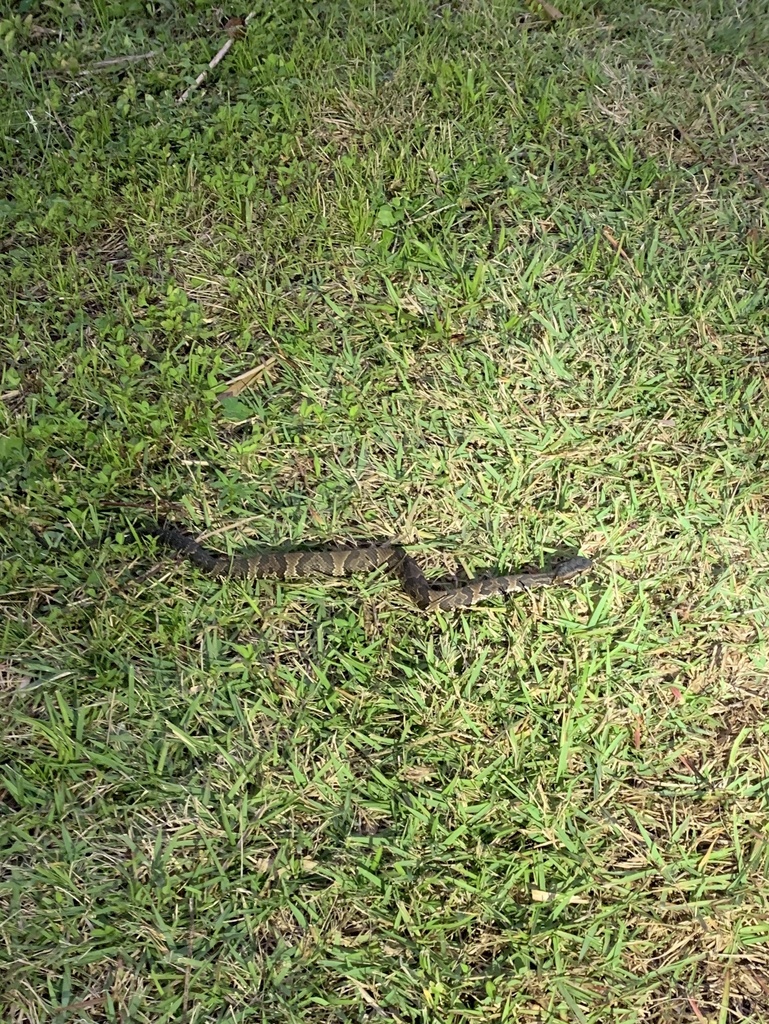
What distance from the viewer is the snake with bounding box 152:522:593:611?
9.52 ft

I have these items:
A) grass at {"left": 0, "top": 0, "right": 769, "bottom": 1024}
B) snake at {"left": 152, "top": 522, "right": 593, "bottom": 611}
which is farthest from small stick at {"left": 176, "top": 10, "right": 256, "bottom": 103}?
snake at {"left": 152, "top": 522, "right": 593, "bottom": 611}

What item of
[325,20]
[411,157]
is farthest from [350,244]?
[325,20]

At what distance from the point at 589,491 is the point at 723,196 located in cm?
170

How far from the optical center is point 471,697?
272 centimetres

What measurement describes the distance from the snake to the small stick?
7.52ft

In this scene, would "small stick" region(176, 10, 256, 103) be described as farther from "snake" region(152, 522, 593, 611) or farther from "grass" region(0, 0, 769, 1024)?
"snake" region(152, 522, 593, 611)

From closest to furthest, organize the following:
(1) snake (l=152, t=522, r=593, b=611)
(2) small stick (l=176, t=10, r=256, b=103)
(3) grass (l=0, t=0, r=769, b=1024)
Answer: (3) grass (l=0, t=0, r=769, b=1024) < (1) snake (l=152, t=522, r=593, b=611) < (2) small stick (l=176, t=10, r=256, b=103)

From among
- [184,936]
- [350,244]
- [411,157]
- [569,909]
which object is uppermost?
[411,157]

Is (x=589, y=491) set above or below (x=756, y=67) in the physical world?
below

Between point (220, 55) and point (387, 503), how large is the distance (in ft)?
8.31

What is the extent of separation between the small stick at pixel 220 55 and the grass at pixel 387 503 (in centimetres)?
5

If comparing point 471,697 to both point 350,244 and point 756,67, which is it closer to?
point 350,244

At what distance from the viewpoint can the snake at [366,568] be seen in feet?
9.52

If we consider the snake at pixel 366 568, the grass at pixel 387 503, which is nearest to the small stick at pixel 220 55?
the grass at pixel 387 503
